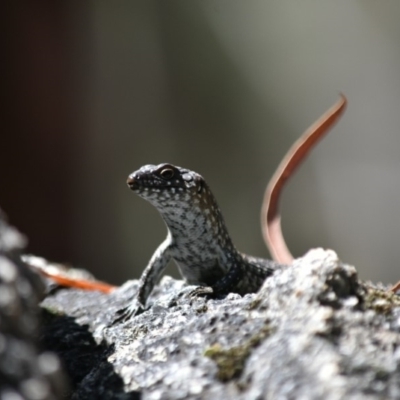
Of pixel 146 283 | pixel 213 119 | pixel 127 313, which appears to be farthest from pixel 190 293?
pixel 213 119

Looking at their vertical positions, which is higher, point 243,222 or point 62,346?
point 62,346

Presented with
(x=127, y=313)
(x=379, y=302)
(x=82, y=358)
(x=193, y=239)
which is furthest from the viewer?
(x=193, y=239)

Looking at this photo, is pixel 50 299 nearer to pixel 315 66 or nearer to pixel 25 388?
pixel 25 388

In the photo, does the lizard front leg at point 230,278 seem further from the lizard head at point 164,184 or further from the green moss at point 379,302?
the green moss at point 379,302

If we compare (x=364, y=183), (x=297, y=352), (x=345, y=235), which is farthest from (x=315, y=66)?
(x=297, y=352)

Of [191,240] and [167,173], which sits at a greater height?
[167,173]

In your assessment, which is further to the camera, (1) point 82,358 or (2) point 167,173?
(2) point 167,173

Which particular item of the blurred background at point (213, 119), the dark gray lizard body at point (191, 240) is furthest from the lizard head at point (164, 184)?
the blurred background at point (213, 119)

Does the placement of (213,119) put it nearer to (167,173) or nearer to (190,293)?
(167,173)
